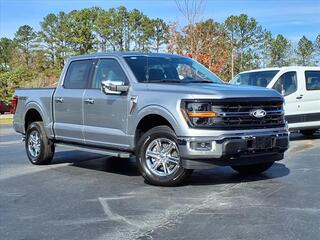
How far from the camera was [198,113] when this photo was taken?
6.93 meters

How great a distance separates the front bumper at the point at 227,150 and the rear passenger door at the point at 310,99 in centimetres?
640

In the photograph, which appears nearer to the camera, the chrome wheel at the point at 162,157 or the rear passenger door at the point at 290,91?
the chrome wheel at the point at 162,157

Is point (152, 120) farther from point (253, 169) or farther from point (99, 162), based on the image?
point (99, 162)

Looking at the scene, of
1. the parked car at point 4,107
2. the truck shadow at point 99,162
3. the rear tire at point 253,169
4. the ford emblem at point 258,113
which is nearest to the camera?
the ford emblem at point 258,113

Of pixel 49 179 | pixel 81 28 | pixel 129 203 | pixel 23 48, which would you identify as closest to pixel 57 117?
pixel 49 179

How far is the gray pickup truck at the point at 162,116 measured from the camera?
22.8 feet

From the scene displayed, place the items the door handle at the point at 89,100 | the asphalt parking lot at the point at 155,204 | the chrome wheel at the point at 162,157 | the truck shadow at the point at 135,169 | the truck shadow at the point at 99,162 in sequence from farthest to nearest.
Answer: the truck shadow at the point at 99,162
the door handle at the point at 89,100
the truck shadow at the point at 135,169
the chrome wheel at the point at 162,157
the asphalt parking lot at the point at 155,204

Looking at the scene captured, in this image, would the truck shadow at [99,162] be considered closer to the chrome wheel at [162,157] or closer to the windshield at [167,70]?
the chrome wheel at [162,157]

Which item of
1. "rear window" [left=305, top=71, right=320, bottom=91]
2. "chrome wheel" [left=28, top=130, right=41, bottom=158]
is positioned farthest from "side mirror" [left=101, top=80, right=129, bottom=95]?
"rear window" [left=305, top=71, right=320, bottom=91]

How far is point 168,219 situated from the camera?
222 inches

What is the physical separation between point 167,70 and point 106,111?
1.15 m

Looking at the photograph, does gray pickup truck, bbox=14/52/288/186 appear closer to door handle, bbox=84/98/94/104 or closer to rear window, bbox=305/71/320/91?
door handle, bbox=84/98/94/104

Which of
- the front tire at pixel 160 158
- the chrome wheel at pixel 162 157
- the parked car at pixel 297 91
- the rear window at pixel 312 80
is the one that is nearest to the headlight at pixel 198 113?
the front tire at pixel 160 158

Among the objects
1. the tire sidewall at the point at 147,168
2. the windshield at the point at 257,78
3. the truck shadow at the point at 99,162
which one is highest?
the windshield at the point at 257,78
